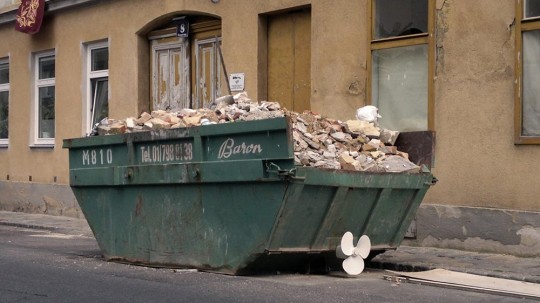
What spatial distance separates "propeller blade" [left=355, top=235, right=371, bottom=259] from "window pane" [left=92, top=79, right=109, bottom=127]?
33.6 ft

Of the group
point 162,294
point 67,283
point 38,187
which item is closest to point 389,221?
point 162,294

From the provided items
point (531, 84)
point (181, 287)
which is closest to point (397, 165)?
point (531, 84)

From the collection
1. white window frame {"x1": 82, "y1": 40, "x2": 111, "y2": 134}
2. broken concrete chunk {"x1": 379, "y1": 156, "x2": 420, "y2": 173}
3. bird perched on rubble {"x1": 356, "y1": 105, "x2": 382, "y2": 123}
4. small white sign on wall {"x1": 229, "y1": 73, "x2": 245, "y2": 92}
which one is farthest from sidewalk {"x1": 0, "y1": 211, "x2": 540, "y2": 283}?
white window frame {"x1": 82, "y1": 40, "x2": 111, "y2": 134}

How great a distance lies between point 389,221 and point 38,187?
11572mm

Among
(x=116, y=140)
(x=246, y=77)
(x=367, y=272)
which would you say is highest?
(x=246, y=77)

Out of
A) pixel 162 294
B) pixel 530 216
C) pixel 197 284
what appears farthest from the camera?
pixel 530 216

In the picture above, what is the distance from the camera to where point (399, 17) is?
12.9 metres

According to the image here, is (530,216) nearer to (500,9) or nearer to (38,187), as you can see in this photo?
(500,9)

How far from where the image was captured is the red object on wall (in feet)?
64.7

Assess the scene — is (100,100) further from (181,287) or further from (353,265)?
(181,287)

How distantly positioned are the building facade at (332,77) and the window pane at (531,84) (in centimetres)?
1

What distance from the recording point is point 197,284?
900 centimetres

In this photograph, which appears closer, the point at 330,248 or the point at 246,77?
the point at 330,248

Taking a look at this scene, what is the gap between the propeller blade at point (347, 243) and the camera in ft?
31.0
